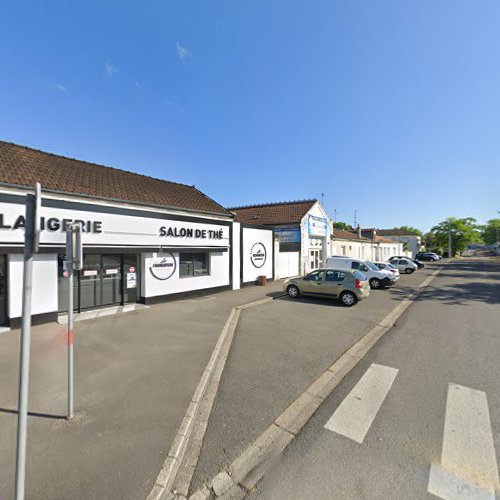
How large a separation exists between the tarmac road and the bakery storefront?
738 centimetres

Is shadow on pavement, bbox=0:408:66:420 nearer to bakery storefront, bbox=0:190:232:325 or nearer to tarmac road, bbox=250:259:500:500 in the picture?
tarmac road, bbox=250:259:500:500

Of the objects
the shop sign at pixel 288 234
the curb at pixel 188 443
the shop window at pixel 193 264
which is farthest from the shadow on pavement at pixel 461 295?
the curb at pixel 188 443

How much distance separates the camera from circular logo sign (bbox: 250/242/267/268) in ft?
50.8

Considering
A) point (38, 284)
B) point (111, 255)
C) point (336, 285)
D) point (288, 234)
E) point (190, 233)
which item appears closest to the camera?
point (38, 284)

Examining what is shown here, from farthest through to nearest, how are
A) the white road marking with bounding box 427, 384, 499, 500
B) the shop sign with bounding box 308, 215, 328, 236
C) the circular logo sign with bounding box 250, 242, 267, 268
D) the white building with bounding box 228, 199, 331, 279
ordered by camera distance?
the shop sign with bounding box 308, 215, 328, 236 → the white building with bounding box 228, 199, 331, 279 → the circular logo sign with bounding box 250, 242, 267, 268 → the white road marking with bounding box 427, 384, 499, 500

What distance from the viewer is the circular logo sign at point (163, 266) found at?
34.3ft

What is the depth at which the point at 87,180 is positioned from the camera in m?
10.1

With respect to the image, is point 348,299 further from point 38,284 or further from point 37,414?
point 38,284

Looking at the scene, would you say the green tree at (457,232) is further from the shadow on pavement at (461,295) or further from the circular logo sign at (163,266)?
the circular logo sign at (163,266)

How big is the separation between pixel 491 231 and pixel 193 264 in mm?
100019

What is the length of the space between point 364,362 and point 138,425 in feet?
14.0

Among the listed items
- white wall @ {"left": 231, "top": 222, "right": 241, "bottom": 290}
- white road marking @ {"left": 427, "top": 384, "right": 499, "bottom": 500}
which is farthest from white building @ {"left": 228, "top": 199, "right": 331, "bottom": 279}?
white road marking @ {"left": 427, "top": 384, "right": 499, "bottom": 500}

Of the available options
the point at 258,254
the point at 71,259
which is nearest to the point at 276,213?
the point at 258,254

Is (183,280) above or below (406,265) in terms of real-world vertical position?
below
